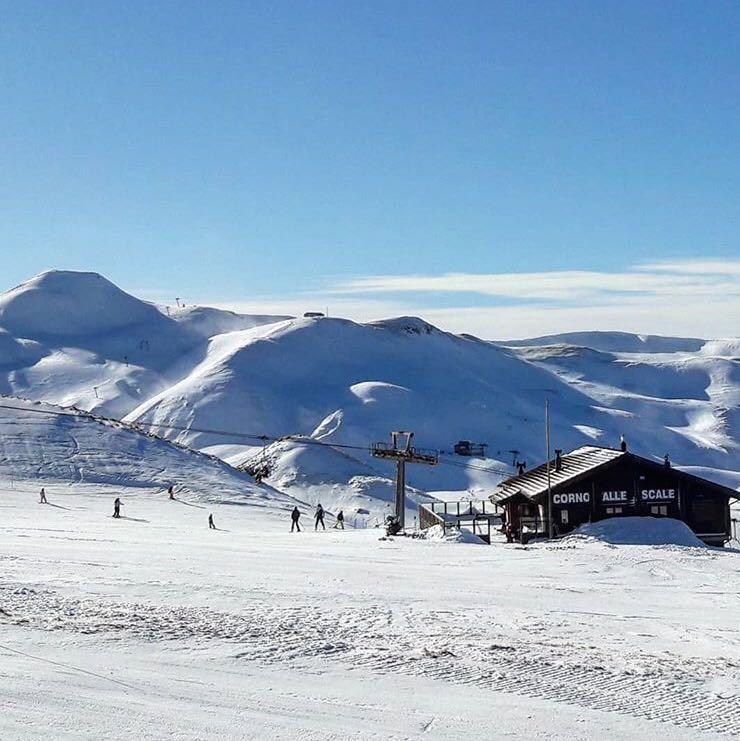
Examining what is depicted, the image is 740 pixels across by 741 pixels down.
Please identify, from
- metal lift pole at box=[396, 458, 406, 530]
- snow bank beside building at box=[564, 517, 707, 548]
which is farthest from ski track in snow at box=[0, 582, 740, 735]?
metal lift pole at box=[396, 458, 406, 530]

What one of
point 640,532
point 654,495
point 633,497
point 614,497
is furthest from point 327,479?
point 640,532

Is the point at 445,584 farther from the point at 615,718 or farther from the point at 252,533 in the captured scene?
the point at 252,533

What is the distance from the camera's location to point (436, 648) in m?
13.7

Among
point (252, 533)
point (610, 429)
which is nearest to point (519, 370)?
point (610, 429)

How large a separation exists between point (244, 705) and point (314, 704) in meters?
0.71

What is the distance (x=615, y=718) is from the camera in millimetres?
10562

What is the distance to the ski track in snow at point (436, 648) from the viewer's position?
Answer: 1146 cm

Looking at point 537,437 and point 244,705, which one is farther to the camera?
point 537,437

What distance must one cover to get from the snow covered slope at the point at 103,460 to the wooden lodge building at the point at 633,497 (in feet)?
48.2

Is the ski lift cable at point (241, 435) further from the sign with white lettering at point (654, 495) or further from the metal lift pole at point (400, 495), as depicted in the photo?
the sign with white lettering at point (654, 495)

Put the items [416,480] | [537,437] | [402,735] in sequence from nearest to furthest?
1. [402,735]
2. [416,480]
3. [537,437]

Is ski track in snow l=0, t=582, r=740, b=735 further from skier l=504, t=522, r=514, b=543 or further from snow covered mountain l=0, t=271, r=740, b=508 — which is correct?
snow covered mountain l=0, t=271, r=740, b=508

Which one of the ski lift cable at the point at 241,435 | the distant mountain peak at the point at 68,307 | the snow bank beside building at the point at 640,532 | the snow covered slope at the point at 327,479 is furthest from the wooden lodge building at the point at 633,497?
the distant mountain peak at the point at 68,307

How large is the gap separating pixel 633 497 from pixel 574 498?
100 inches
